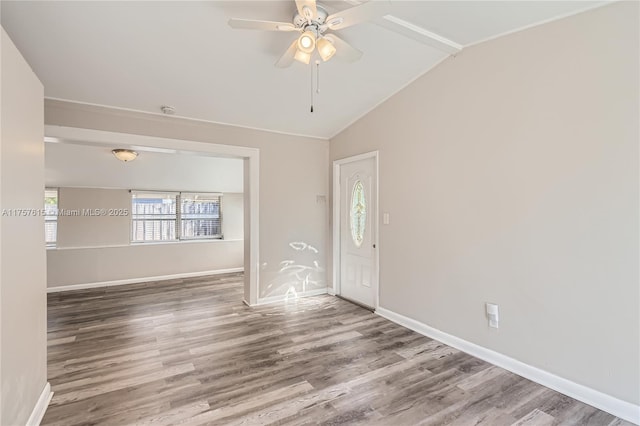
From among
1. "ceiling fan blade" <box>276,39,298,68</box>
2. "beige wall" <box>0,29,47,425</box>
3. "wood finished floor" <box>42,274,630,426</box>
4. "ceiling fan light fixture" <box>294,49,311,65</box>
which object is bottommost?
"wood finished floor" <box>42,274,630,426</box>

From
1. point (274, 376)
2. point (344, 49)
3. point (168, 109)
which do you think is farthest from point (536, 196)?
point (168, 109)

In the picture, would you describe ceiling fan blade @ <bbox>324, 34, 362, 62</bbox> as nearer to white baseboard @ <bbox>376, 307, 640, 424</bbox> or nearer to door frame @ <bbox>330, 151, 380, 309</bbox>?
door frame @ <bbox>330, 151, 380, 309</bbox>

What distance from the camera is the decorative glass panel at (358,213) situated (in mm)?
4215

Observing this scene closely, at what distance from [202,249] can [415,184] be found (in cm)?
452

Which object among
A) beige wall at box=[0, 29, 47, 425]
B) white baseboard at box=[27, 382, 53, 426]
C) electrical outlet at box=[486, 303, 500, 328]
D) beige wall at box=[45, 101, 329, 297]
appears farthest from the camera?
beige wall at box=[45, 101, 329, 297]

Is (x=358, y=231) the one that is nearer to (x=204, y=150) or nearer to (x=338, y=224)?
(x=338, y=224)

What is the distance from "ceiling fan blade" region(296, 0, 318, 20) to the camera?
1813 millimetres

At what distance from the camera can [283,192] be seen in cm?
440

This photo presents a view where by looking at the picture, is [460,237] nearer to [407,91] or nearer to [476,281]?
[476,281]

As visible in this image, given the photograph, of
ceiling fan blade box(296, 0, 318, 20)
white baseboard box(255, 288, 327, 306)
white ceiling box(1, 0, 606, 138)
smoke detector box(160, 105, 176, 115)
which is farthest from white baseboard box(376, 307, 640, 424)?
smoke detector box(160, 105, 176, 115)

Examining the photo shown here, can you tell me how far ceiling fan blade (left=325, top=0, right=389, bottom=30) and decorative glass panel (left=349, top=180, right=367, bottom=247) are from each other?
8.10 ft

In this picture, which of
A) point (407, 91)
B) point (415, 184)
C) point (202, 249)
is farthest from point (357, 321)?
point (202, 249)

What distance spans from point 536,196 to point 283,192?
2971 mm

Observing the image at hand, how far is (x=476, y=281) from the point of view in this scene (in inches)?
112
